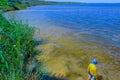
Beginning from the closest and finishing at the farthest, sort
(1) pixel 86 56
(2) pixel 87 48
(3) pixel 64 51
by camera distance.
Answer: (1) pixel 86 56 → (3) pixel 64 51 → (2) pixel 87 48

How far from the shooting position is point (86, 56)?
1512 cm

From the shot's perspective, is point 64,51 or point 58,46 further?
point 58,46

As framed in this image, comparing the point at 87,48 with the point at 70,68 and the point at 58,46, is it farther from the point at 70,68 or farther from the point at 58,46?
the point at 70,68

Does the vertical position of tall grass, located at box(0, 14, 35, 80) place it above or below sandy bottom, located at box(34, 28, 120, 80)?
above

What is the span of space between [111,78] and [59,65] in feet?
9.50

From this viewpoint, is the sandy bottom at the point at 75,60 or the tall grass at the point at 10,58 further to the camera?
the sandy bottom at the point at 75,60

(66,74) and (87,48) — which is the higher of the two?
(66,74)

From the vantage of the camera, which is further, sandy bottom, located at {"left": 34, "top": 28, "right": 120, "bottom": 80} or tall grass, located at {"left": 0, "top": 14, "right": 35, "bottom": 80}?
sandy bottom, located at {"left": 34, "top": 28, "right": 120, "bottom": 80}

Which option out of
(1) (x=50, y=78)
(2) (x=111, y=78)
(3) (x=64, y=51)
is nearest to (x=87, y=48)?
(3) (x=64, y=51)

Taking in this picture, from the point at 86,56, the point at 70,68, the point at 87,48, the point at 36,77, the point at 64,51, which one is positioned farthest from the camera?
the point at 87,48

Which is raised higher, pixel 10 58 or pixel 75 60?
pixel 10 58

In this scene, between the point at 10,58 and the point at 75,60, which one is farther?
the point at 75,60

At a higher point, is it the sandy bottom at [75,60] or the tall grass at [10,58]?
the tall grass at [10,58]

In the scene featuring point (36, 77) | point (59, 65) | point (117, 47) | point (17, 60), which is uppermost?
point (17, 60)
